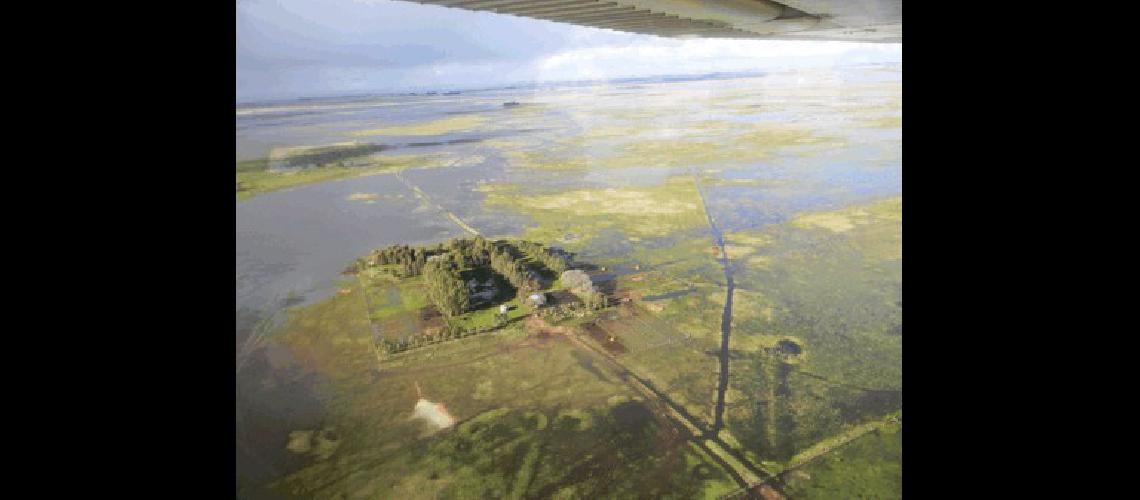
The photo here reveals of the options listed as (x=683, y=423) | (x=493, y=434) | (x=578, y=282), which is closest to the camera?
(x=493, y=434)

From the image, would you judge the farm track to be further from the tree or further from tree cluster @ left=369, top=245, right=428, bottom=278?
tree cluster @ left=369, top=245, right=428, bottom=278

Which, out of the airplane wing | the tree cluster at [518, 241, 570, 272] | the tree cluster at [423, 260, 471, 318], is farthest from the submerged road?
the airplane wing

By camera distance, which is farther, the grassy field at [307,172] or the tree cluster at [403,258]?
the grassy field at [307,172]

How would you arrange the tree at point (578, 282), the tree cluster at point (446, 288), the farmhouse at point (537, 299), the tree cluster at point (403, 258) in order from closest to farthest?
the tree cluster at point (446, 288) < the farmhouse at point (537, 299) < the tree at point (578, 282) < the tree cluster at point (403, 258)

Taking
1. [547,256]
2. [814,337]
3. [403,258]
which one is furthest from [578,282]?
[403,258]

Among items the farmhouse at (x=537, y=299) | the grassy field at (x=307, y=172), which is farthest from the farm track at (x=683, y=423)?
the grassy field at (x=307, y=172)

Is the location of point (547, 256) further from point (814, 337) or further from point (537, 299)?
point (814, 337)

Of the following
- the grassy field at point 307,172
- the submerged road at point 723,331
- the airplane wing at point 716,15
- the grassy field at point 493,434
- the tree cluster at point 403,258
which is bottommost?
the grassy field at point 493,434

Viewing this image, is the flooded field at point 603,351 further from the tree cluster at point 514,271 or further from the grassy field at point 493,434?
the tree cluster at point 514,271
